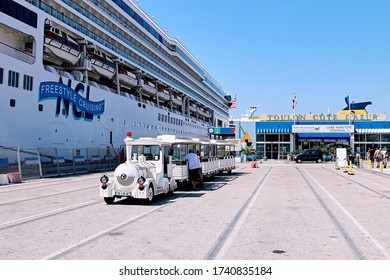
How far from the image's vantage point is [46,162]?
77.8 ft

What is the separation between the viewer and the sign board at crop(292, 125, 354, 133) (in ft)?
178

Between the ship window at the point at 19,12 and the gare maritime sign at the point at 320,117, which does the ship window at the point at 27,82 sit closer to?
the ship window at the point at 19,12

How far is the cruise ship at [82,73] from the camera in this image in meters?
24.9

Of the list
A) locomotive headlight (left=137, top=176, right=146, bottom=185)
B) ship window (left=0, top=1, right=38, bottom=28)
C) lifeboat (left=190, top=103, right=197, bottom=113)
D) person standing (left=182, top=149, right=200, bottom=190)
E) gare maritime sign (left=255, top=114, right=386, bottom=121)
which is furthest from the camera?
lifeboat (left=190, top=103, right=197, bottom=113)

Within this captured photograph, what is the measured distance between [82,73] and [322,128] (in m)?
36.0

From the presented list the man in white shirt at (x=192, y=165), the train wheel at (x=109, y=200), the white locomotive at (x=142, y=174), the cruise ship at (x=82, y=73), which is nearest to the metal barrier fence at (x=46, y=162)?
the cruise ship at (x=82, y=73)

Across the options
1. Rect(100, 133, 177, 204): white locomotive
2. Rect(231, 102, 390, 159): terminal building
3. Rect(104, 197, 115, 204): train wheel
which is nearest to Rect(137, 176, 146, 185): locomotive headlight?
Rect(100, 133, 177, 204): white locomotive

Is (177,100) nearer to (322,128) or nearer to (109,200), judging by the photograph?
(322,128)

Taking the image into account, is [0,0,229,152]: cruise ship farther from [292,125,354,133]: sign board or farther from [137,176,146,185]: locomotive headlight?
[292,125,354,133]: sign board

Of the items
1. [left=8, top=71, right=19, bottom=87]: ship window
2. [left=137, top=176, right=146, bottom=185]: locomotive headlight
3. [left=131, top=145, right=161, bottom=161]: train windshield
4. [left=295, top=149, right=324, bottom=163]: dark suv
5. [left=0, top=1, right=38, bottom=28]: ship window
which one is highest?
[left=0, top=1, right=38, bottom=28]: ship window

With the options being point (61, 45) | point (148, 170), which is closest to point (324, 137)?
point (61, 45)

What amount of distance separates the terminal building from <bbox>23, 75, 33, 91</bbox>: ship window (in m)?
36.6
